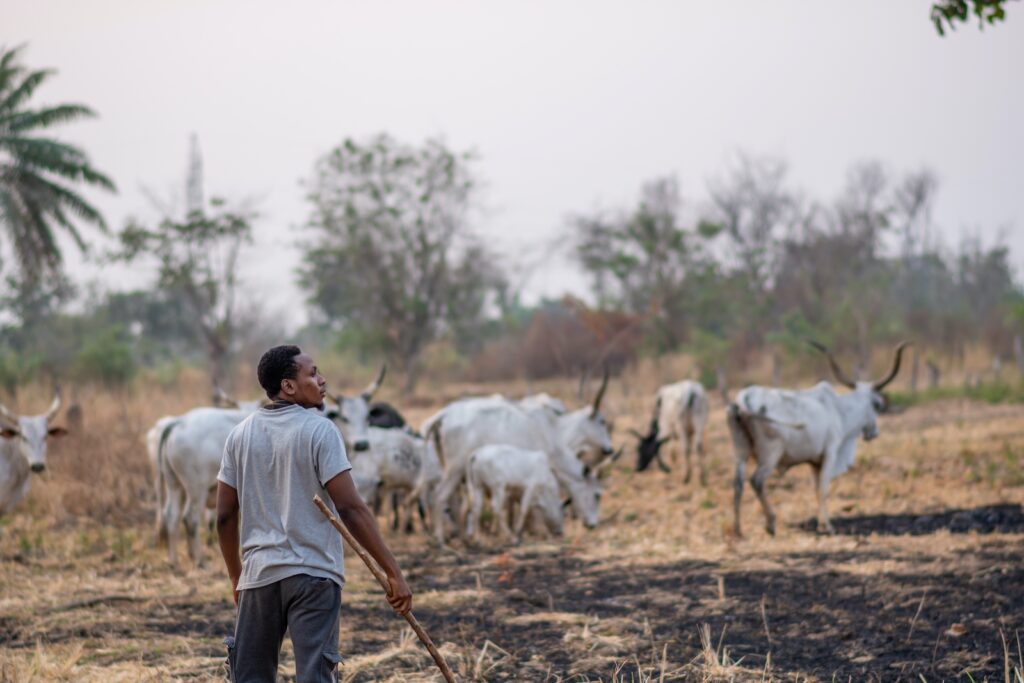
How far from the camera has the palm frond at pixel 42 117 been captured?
20.9 m

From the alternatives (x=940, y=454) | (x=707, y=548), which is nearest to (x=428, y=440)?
(x=707, y=548)

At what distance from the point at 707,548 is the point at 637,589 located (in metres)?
1.90

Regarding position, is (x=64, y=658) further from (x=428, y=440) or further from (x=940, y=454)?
(x=940, y=454)

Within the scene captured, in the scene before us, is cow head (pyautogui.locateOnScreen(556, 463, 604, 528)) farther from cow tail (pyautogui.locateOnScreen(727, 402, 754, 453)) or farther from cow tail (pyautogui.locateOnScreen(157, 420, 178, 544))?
cow tail (pyautogui.locateOnScreen(157, 420, 178, 544))

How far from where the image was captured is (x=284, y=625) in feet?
14.0

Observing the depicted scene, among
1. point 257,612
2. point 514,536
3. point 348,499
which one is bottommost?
point 514,536

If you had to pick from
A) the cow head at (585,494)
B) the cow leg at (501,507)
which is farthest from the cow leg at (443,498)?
the cow head at (585,494)

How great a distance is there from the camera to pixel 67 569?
32.3 feet

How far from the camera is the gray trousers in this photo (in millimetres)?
4090

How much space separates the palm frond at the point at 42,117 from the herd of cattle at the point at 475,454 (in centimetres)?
1086

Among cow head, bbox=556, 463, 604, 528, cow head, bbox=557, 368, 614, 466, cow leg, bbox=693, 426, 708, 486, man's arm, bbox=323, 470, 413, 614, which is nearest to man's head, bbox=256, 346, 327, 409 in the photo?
man's arm, bbox=323, 470, 413, 614

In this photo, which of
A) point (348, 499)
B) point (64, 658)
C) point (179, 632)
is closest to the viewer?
point (348, 499)

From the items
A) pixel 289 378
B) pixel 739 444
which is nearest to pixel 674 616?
pixel 289 378

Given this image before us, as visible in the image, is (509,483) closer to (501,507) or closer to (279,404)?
(501,507)
